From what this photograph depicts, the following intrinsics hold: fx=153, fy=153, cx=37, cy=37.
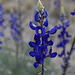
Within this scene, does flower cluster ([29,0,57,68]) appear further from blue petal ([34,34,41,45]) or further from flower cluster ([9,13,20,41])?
flower cluster ([9,13,20,41])

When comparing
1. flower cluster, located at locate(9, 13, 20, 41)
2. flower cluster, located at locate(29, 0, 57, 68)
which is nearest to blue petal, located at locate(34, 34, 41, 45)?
flower cluster, located at locate(29, 0, 57, 68)

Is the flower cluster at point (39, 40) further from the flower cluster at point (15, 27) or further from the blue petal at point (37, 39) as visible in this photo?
the flower cluster at point (15, 27)

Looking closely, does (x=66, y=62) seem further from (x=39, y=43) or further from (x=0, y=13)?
(x=0, y=13)

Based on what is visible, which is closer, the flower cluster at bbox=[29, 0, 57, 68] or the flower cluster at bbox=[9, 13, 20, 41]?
the flower cluster at bbox=[29, 0, 57, 68]

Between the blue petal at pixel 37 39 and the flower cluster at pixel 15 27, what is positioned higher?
the flower cluster at pixel 15 27

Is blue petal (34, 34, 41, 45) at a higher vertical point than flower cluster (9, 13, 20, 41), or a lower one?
lower

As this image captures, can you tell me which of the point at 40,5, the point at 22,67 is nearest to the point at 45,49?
the point at 40,5

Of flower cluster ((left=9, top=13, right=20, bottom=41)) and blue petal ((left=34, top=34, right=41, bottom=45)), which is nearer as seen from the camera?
blue petal ((left=34, top=34, right=41, bottom=45))

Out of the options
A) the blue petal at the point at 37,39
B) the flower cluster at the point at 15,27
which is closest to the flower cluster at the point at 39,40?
the blue petal at the point at 37,39

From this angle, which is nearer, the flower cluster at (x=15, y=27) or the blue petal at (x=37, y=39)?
the blue petal at (x=37, y=39)

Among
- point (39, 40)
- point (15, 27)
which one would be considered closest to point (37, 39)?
point (39, 40)

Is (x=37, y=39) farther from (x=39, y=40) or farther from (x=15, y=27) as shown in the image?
(x=15, y=27)
